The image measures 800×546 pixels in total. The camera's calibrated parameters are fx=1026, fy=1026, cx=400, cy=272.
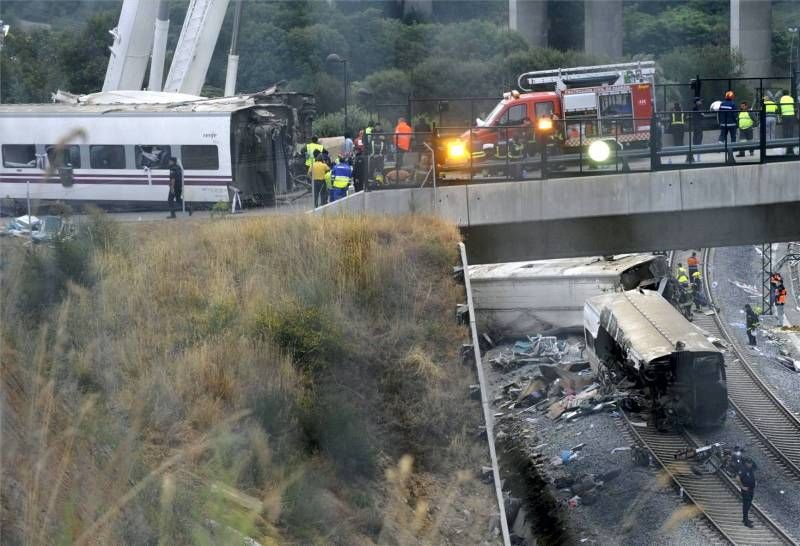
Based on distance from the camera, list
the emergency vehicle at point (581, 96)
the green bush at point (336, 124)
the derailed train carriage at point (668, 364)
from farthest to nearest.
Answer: the green bush at point (336, 124)
the emergency vehicle at point (581, 96)
the derailed train carriage at point (668, 364)

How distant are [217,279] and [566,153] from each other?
7579 mm

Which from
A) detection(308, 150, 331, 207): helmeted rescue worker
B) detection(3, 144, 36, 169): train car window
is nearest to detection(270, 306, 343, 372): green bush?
detection(308, 150, 331, 207): helmeted rescue worker

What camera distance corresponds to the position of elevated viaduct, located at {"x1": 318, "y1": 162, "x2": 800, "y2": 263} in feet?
54.7

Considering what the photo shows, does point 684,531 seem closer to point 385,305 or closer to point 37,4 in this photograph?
point 385,305

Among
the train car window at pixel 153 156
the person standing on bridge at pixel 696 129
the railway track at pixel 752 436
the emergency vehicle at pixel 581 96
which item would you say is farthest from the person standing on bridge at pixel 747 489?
the train car window at pixel 153 156

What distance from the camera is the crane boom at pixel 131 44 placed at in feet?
82.7

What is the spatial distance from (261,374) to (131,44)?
56.1 feet

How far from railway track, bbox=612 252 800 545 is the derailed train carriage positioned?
566 millimetres

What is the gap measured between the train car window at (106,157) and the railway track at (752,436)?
1192 cm

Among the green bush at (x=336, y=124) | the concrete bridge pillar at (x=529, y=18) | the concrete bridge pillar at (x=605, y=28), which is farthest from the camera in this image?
the concrete bridge pillar at (x=529, y=18)

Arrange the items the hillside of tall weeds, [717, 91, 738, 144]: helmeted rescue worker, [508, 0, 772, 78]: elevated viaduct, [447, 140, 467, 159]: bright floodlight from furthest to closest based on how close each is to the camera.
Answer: [508, 0, 772, 78]: elevated viaduct < [717, 91, 738, 144]: helmeted rescue worker < [447, 140, 467, 159]: bright floodlight < the hillside of tall weeds

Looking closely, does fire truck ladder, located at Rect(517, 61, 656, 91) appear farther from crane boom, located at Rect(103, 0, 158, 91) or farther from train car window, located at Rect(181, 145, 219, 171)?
crane boom, located at Rect(103, 0, 158, 91)

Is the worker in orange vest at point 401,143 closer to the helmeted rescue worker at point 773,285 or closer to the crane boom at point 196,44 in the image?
the crane boom at point 196,44

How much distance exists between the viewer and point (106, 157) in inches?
875
